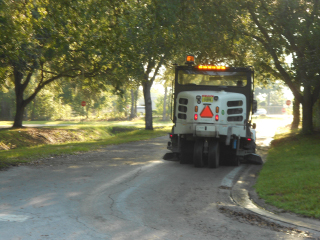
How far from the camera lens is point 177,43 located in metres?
18.8

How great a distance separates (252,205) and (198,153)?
4.54m

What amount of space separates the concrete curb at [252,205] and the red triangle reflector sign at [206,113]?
6.43 feet

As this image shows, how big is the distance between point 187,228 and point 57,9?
31.6ft

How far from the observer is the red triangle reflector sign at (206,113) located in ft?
38.7

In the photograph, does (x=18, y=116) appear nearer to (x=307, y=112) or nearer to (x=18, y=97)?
(x=18, y=97)

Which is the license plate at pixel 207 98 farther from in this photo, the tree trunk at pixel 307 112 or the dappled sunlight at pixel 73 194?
the tree trunk at pixel 307 112

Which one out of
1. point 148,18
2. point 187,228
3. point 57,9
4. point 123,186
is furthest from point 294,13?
point 187,228

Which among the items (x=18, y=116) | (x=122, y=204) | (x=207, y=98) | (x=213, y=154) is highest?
(x=207, y=98)

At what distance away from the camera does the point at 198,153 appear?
1225 cm

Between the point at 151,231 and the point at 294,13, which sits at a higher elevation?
the point at 294,13

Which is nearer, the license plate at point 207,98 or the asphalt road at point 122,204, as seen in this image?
the asphalt road at point 122,204

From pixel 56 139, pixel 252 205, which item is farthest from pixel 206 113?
pixel 56 139

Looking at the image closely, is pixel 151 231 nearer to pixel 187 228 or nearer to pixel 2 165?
pixel 187 228

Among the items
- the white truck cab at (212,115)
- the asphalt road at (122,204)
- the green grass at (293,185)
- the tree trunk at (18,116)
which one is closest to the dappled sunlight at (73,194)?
the asphalt road at (122,204)
